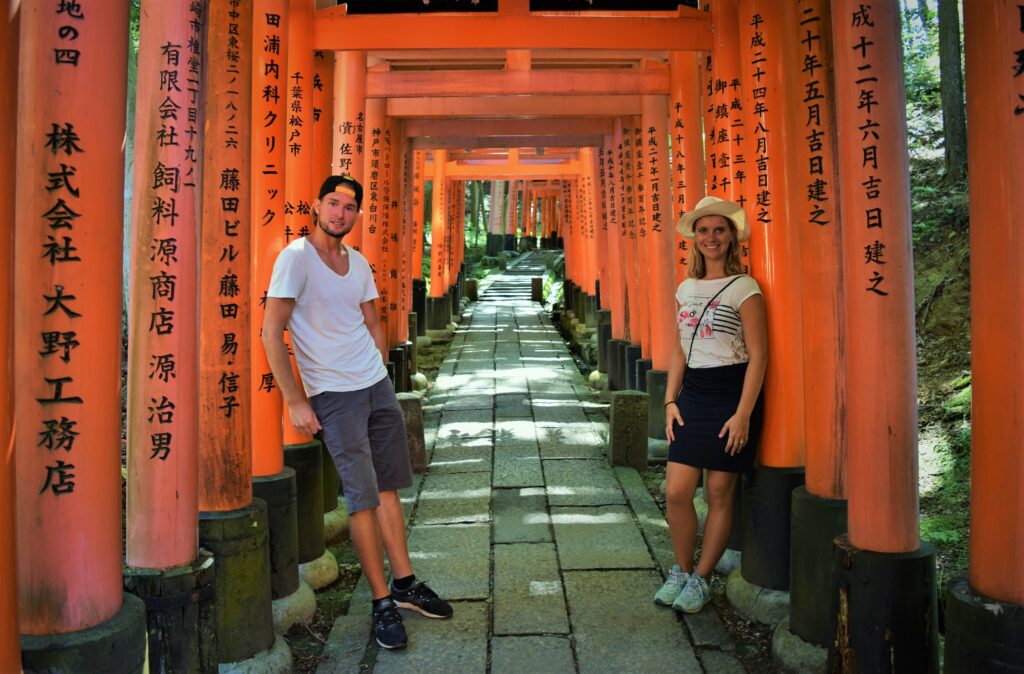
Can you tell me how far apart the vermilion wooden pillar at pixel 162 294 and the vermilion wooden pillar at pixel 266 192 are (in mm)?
1009

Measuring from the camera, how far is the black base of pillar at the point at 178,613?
8.74ft

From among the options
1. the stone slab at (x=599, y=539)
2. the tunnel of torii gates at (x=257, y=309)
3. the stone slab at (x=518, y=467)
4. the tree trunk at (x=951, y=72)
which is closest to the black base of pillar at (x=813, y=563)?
the tunnel of torii gates at (x=257, y=309)

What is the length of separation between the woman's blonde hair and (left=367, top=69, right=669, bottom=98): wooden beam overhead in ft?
10.7

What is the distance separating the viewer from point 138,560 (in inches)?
106

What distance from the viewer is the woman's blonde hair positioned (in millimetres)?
3553

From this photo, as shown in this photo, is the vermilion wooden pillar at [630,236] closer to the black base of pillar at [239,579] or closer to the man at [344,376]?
the man at [344,376]

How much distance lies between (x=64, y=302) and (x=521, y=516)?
10.9 ft

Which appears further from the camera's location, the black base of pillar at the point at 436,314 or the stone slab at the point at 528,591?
the black base of pillar at the point at 436,314

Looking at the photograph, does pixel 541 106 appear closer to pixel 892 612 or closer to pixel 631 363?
pixel 631 363

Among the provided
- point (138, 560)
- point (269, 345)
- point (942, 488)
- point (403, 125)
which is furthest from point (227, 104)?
point (403, 125)

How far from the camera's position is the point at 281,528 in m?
3.65

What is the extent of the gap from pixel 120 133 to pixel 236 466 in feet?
4.46

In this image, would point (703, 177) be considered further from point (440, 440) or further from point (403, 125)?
point (403, 125)

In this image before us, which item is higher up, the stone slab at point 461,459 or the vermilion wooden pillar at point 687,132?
the vermilion wooden pillar at point 687,132
